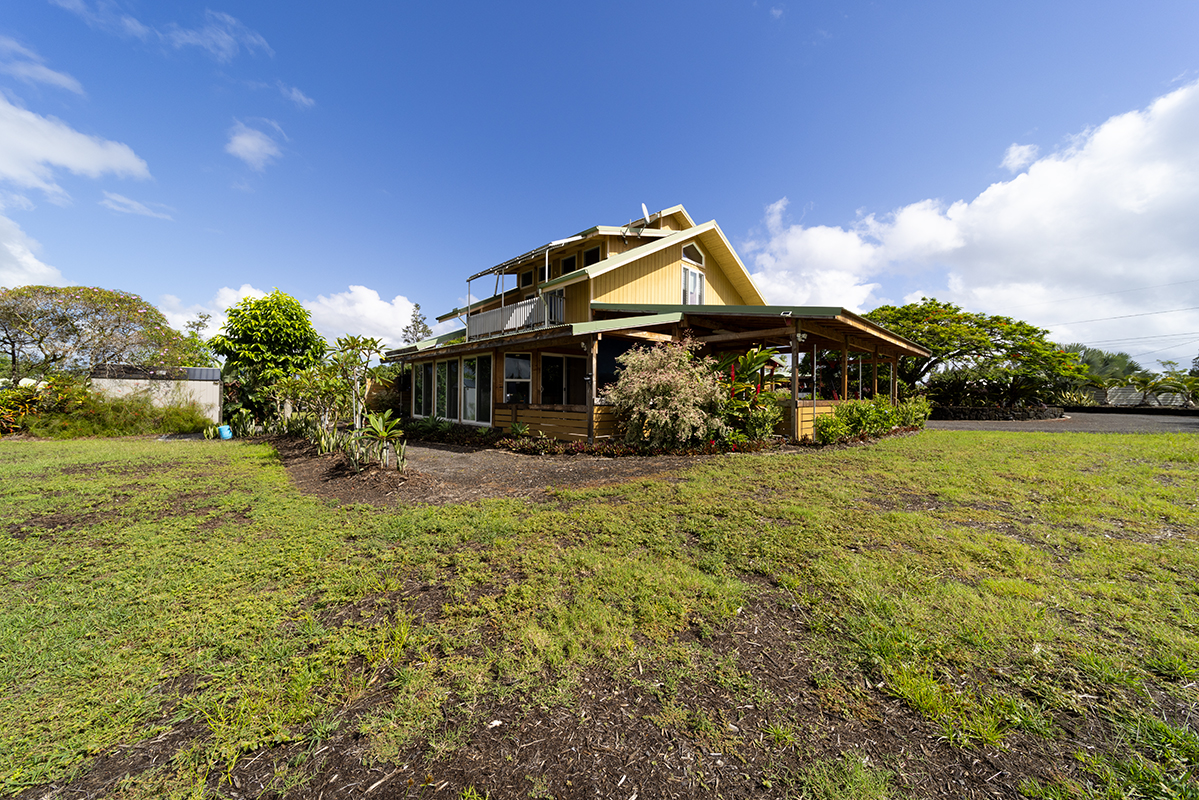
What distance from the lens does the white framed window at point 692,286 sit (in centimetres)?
1660

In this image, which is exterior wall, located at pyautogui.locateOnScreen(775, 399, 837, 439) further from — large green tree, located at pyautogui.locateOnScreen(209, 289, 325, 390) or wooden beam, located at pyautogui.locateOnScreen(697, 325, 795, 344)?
large green tree, located at pyautogui.locateOnScreen(209, 289, 325, 390)

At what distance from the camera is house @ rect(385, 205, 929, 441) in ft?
36.6

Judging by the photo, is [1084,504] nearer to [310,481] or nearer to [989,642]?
[989,642]

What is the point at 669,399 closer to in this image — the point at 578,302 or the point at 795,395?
the point at 795,395

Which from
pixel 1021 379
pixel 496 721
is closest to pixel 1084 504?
pixel 496 721

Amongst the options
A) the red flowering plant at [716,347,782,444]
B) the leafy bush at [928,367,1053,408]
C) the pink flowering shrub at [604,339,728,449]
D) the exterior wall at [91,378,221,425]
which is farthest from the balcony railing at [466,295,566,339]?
the leafy bush at [928,367,1053,408]

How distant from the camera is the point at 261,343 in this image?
1423 centimetres

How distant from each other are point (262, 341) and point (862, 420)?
18231 millimetres

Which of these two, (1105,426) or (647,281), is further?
(647,281)

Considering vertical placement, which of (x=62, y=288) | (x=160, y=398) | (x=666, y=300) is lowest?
(x=160, y=398)

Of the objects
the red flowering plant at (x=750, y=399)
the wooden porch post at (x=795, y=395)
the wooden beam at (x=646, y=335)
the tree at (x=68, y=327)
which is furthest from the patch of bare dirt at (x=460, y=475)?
the tree at (x=68, y=327)

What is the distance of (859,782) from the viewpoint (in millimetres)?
1844

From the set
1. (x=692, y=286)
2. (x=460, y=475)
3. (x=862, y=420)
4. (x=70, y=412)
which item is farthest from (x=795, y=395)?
(x=70, y=412)

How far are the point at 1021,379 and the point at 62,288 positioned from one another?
151ft
